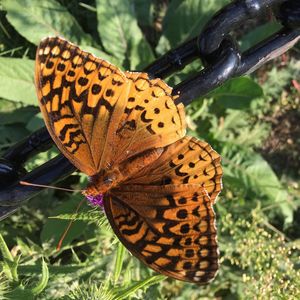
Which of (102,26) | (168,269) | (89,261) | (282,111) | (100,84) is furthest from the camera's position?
(282,111)

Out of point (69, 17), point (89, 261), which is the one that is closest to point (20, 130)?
point (69, 17)

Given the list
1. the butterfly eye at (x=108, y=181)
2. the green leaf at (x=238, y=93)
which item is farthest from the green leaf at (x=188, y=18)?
the butterfly eye at (x=108, y=181)

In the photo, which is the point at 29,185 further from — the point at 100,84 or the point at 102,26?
the point at 102,26

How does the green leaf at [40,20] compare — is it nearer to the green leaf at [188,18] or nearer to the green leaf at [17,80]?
the green leaf at [17,80]

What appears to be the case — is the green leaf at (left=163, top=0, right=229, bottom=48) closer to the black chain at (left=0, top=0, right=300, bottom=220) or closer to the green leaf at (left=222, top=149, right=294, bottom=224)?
the green leaf at (left=222, top=149, right=294, bottom=224)

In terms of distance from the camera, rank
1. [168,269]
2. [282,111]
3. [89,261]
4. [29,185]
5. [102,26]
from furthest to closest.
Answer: [282,111] → [102,26] → [89,261] → [168,269] → [29,185]

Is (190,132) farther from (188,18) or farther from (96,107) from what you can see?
(96,107)

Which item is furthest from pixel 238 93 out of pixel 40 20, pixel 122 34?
pixel 40 20
